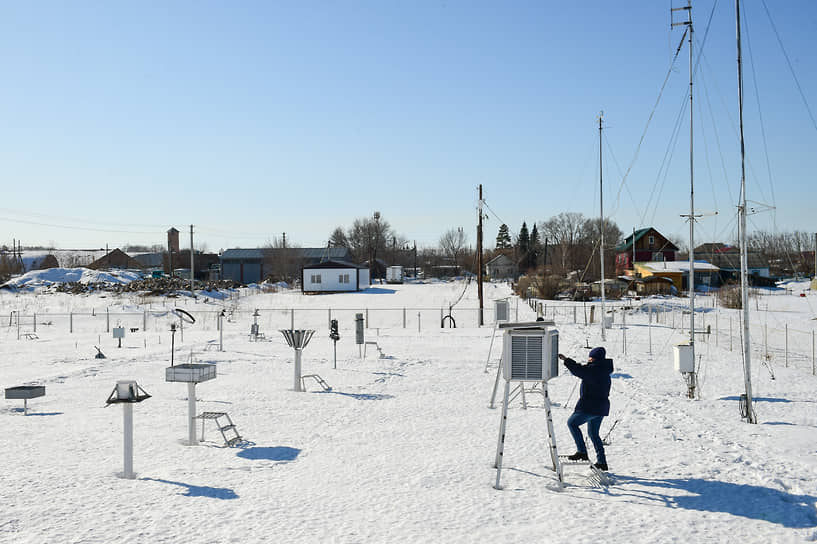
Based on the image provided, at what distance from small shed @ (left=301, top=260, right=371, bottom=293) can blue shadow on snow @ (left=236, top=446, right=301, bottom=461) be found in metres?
59.8

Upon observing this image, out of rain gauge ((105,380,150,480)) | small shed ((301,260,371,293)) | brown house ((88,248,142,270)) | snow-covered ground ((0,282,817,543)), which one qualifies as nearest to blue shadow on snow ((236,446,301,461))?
snow-covered ground ((0,282,817,543))

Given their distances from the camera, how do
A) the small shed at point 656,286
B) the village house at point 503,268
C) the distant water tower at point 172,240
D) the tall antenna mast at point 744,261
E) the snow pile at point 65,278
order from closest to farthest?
the tall antenna mast at point 744,261 < the small shed at point 656,286 < the snow pile at point 65,278 < the distant water tower at point 172,240 < the village house at point 503,268

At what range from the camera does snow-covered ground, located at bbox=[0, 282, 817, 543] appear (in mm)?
7352

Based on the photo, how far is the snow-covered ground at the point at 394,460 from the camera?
7352 mm

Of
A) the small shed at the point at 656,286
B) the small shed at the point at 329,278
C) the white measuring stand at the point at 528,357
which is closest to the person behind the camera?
the white measuring stand at the point at 528,357

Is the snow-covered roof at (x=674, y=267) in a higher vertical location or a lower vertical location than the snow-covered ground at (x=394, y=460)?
higher

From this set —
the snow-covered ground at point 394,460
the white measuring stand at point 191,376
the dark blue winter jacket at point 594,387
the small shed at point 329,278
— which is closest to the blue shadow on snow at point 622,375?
the snow-covered ground at point 394,460

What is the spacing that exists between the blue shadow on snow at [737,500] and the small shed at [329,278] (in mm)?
63116

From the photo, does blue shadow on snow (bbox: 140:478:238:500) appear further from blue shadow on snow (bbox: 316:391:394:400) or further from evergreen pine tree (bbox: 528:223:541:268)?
evergreen pine tree (bbox: 528:223:541:268)

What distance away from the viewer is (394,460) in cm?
1028

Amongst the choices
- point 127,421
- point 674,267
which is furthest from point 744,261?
point 674,267

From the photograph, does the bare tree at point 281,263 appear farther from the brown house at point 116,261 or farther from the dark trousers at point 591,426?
the dark trousers at point 591,426

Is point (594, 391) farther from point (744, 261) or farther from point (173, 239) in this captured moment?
point (173, 239)

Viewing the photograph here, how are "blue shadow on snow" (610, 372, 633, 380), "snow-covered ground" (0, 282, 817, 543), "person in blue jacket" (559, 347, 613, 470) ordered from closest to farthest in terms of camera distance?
"snow-covered ground" (0, 282, 817, 543), "person in blue jacket" (559, 347, 613, 470), "blue shadow on snow" (610, 372, 633, 380)
